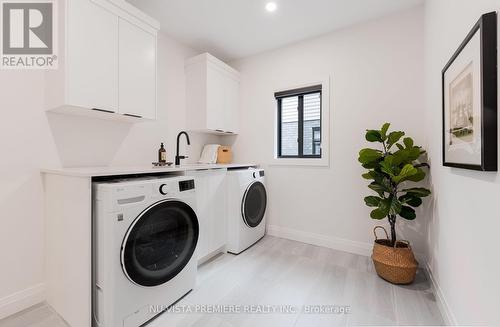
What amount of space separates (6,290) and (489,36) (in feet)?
9.73

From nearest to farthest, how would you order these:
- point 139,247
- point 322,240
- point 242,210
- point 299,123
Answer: point 139,247
point 242,210
point 322,240
point 299,123

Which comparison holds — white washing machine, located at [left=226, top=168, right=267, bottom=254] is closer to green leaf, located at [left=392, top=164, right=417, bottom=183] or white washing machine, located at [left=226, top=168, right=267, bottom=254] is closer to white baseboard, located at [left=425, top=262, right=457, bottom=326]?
green leaf, located at [left=392, top=164, right=417, bottom=183]

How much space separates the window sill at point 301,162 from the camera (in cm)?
258

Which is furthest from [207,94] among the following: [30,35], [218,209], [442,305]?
[442,305]

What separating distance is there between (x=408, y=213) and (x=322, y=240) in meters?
1.05

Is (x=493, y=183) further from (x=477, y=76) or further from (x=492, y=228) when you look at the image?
(x=477, y=76)

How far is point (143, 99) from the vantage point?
1940 mm

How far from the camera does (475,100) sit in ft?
3.05

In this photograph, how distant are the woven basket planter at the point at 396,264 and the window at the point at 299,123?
1.25 meters

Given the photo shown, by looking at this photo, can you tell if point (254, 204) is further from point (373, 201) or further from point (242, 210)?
point (373, 201)

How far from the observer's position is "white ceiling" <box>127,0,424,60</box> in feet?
6.80

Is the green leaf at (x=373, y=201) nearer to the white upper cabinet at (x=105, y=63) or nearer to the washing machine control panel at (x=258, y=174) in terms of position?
the washing machine control panel at (x=258, y=174)

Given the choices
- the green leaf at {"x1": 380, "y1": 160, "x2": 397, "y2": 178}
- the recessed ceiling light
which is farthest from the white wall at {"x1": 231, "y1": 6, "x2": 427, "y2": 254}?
the recessed ceiling light

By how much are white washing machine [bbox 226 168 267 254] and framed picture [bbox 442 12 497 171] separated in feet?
5.65
